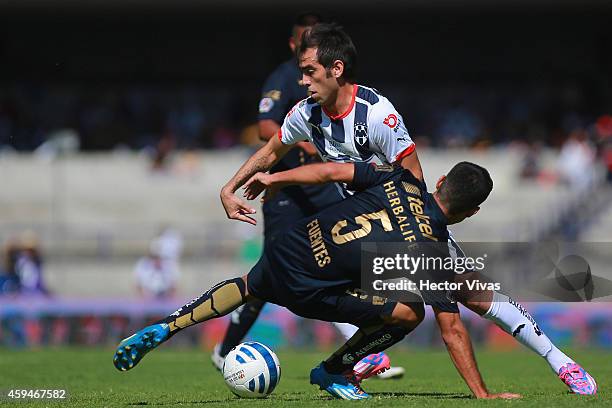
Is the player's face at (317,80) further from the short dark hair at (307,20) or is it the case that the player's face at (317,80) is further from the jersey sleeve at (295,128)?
the short dark hair at (307,20)

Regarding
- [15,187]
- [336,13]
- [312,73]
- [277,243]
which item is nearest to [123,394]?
[277,243]

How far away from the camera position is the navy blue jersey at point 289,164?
10.1m

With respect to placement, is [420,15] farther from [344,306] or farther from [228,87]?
[344,306]

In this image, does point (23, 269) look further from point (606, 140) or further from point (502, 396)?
point (502, 396)

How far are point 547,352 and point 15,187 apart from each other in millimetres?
18259

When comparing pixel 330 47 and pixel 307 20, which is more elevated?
pixel 330 47

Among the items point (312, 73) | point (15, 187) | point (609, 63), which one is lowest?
point (15, 187)

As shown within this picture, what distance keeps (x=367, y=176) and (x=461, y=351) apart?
1.25m

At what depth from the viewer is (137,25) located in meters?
31.3

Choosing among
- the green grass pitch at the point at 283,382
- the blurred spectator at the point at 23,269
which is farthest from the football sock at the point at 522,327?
the blurred spectator at the point at 23,269

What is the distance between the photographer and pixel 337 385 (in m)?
7.80

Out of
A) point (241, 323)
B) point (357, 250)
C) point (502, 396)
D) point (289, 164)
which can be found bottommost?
point (241, 323)

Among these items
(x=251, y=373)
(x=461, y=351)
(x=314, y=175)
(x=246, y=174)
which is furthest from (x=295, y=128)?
(x=461, y=351)

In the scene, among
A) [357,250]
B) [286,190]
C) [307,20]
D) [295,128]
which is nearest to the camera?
[357,250]
